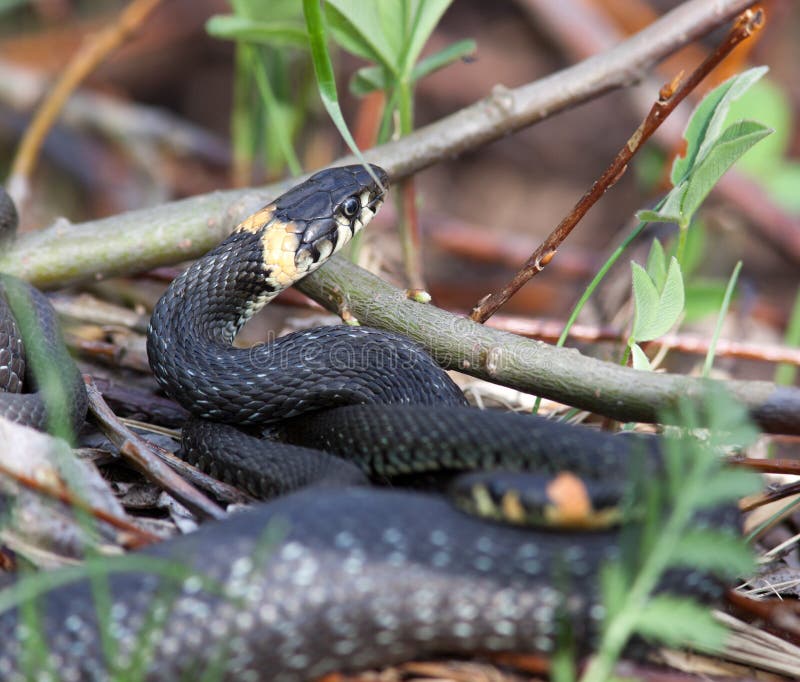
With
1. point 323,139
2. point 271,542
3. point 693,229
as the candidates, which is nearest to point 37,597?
point 271,542

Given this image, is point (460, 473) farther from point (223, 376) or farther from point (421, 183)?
point (421, 183)

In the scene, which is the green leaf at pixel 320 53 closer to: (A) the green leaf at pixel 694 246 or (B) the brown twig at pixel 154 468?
(B) the brown twig at pixel 154 468

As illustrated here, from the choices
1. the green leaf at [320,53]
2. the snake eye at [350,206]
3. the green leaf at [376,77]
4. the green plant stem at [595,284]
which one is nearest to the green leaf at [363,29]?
the green leaf at [376,77]

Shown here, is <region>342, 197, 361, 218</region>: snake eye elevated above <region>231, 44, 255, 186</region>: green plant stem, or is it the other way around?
<region>231, 44, 255, 186</region>: green plant stem

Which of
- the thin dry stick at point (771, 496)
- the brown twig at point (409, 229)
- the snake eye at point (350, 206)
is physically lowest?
the thin dry stick at point (771, 496)

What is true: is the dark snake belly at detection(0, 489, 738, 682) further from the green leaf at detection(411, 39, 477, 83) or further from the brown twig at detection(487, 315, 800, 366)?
the green leaf at detection(411, 39, 477, 83)

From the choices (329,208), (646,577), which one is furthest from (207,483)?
(646,577)

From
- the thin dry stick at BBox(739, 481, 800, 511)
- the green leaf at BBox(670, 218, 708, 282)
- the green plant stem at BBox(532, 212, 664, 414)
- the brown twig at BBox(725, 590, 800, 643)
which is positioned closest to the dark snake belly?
the brown twig at BBox(725, 590, 800, 643)
